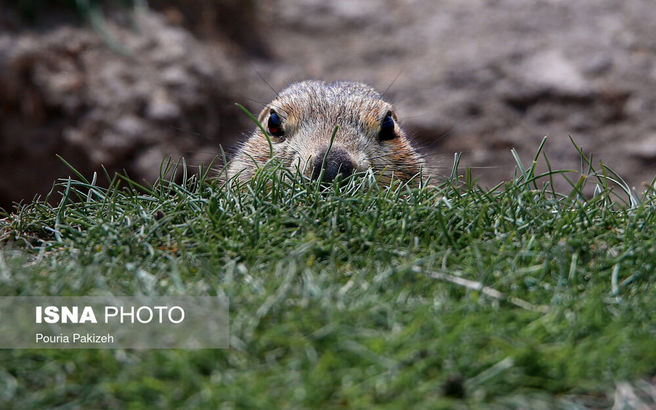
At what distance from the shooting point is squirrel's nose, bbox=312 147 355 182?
11.2ft

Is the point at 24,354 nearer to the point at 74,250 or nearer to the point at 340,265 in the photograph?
the point at 74,250

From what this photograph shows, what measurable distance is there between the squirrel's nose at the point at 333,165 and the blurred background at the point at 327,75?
409 centimetres

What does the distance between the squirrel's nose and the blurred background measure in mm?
4094

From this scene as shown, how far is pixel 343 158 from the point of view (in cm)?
355

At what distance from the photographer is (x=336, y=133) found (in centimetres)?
400

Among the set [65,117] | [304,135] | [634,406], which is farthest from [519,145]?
[634,406]

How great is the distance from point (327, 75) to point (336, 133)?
5.17 meters

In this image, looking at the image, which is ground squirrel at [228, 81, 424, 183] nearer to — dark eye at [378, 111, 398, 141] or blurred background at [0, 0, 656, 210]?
dark eye at [378, 111, 398, 141]

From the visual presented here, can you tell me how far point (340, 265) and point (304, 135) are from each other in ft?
5.92

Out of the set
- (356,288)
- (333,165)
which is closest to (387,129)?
(333,165)

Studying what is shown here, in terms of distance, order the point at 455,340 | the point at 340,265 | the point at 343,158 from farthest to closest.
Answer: the point at 343,158 → the point at 340,265 → the point at 455,340

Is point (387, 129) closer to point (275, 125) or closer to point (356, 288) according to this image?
point (275, 125)

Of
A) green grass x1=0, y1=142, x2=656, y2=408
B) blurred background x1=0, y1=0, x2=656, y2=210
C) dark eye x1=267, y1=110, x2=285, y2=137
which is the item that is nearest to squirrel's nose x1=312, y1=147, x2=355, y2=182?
green grass x1=0, y1=142, x2=656, y2=408

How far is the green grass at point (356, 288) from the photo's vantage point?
5.98 feet
